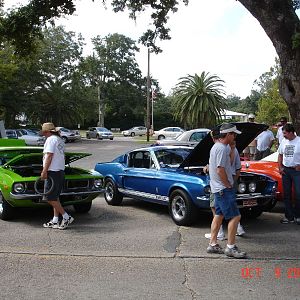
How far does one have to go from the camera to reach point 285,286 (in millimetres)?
4938

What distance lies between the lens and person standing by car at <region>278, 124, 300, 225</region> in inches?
319

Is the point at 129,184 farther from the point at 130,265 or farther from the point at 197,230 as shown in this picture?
the point at 130,265

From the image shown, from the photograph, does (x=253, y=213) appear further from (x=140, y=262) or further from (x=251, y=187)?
(x=140, y=262)

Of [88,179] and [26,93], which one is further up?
[26,93]

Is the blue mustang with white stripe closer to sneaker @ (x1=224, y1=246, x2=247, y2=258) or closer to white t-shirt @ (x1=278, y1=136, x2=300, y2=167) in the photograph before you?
white t-shirt @ (x1=278, y1=136, x2=300, y2=167)

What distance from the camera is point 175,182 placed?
319 inches

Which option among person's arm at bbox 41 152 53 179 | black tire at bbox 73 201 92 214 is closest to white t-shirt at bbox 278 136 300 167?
black tire at bbox 73 201 92 214

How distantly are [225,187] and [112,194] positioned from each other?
4.51 meters

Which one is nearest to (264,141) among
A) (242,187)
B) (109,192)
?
(109,192)

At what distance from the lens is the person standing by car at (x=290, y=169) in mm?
8109

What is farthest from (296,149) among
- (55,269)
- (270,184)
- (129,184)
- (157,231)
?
(55,269)

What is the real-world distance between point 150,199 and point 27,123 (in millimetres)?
49073

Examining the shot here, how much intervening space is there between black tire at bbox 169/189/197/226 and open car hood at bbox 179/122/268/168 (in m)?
0.74

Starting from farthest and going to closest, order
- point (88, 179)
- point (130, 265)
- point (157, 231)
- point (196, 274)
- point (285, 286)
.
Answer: point (88, 179), point (157, 231), point (130, 265), point (196, 274), point (285, 286)
